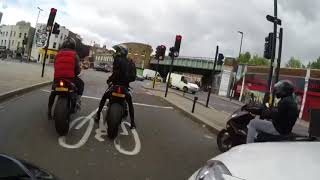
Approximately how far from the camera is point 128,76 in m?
8.84

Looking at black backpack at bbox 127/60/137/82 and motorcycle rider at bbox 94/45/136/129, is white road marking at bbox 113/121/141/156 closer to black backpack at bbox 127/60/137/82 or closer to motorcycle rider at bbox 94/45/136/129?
motorcycle rider at bbox 94/45/136/129

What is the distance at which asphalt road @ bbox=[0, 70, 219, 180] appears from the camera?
21.0ft

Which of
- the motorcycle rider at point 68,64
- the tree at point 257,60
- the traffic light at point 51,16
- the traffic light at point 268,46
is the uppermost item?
the tree at point 257,60

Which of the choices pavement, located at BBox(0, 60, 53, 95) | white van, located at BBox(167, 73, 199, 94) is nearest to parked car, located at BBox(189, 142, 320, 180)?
pavement, located at BBox(0, 60, 53, 95)

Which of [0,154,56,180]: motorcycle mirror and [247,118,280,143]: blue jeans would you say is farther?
[247,118,280,143]: blue jeans

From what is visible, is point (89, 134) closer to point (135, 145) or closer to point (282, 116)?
point (135, 145)

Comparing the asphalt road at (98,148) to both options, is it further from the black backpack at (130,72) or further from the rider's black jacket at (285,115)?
the rider's black jacket at (285,115)

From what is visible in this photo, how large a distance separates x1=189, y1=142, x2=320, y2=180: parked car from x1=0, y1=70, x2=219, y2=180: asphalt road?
9.42ft

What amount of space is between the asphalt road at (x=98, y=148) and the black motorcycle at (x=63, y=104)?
20 centimetres

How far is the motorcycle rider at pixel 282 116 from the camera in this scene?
7.29m

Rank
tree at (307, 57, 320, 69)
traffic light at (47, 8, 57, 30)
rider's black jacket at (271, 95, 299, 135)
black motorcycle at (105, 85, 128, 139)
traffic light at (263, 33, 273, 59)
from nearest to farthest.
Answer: rider's black jacket at (271, 95, 299, 135) < black motorcycle at (105, 85, 128, 139) < traffic light at (263, 33, 273, 59) < traffic light at (47, 8, 57, 30) < tree at (307, 57, 320, 69)

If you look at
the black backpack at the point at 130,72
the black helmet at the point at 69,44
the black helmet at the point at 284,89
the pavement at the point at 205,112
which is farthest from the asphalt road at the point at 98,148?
the pavement at the point at 205,112

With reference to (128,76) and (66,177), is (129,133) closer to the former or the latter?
(128,76)

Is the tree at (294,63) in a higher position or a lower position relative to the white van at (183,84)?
higher
